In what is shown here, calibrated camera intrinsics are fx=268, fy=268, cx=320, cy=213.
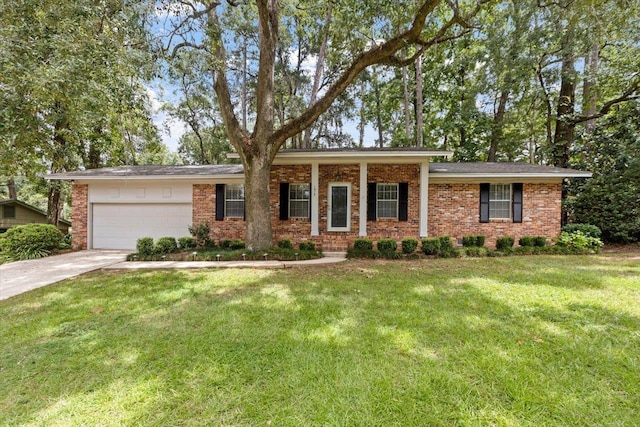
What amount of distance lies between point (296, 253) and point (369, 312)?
4057mm

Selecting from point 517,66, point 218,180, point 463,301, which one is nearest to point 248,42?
point 218,180

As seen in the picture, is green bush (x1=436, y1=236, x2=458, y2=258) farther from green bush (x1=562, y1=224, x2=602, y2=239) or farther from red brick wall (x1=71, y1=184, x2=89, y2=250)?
red brick wall (x1=71, y1=184, x2=89, y2=250)

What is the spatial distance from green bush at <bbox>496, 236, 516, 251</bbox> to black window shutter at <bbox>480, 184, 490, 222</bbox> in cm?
86

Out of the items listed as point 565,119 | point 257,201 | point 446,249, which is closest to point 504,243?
point 446,249

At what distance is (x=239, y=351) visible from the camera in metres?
2.79

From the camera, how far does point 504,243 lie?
8422 mm

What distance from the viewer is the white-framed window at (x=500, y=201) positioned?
30.0 ft

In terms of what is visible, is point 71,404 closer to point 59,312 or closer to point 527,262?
point 59,312

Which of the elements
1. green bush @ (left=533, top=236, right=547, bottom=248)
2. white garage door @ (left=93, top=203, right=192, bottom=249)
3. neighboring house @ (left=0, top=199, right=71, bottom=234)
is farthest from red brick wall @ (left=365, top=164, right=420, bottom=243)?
neighboring house @ (left=0, top=199, right=71, bottom=234)

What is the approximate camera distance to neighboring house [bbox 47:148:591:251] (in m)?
8.88

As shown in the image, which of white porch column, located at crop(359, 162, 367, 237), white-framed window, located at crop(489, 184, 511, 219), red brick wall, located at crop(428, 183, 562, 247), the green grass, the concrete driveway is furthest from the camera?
white-framed window, located at crop(489, 184, 511, 219)

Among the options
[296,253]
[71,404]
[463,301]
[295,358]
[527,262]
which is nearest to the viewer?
[71,404]

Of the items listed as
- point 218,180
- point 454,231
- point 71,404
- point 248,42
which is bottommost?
point 71,404

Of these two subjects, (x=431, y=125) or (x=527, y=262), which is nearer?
(x=527, y=262)
